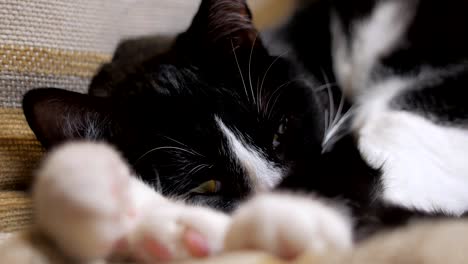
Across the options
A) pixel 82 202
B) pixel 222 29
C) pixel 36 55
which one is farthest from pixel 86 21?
pixel 82 202

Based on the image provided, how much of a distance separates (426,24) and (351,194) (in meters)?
0.71

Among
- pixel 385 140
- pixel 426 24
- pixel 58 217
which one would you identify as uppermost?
pixel 58 217

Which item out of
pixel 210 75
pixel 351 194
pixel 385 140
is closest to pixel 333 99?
pixel 385 140

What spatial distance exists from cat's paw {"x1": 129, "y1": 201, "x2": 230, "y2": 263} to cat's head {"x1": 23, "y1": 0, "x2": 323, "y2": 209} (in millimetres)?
320

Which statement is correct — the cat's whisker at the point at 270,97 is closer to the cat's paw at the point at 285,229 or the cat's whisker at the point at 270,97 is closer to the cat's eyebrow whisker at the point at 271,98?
the cat's eyebrow whisker at the point at 271,98

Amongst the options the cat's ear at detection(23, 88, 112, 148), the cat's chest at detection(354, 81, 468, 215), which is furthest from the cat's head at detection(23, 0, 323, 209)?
the cat's chest at detection(354, 81, 468, 215)

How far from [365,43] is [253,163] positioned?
54cm

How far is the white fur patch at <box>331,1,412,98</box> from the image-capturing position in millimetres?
1109

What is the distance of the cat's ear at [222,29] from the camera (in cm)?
90

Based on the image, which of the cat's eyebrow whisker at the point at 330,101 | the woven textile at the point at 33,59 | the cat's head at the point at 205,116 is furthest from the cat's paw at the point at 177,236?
the cat's eyebrow whisker at the point at 330,101

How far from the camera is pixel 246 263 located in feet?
1.22

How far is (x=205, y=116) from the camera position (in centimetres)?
83

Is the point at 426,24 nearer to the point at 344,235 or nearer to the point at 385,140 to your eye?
the point at 385,140

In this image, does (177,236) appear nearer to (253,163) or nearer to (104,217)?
(104,217)
